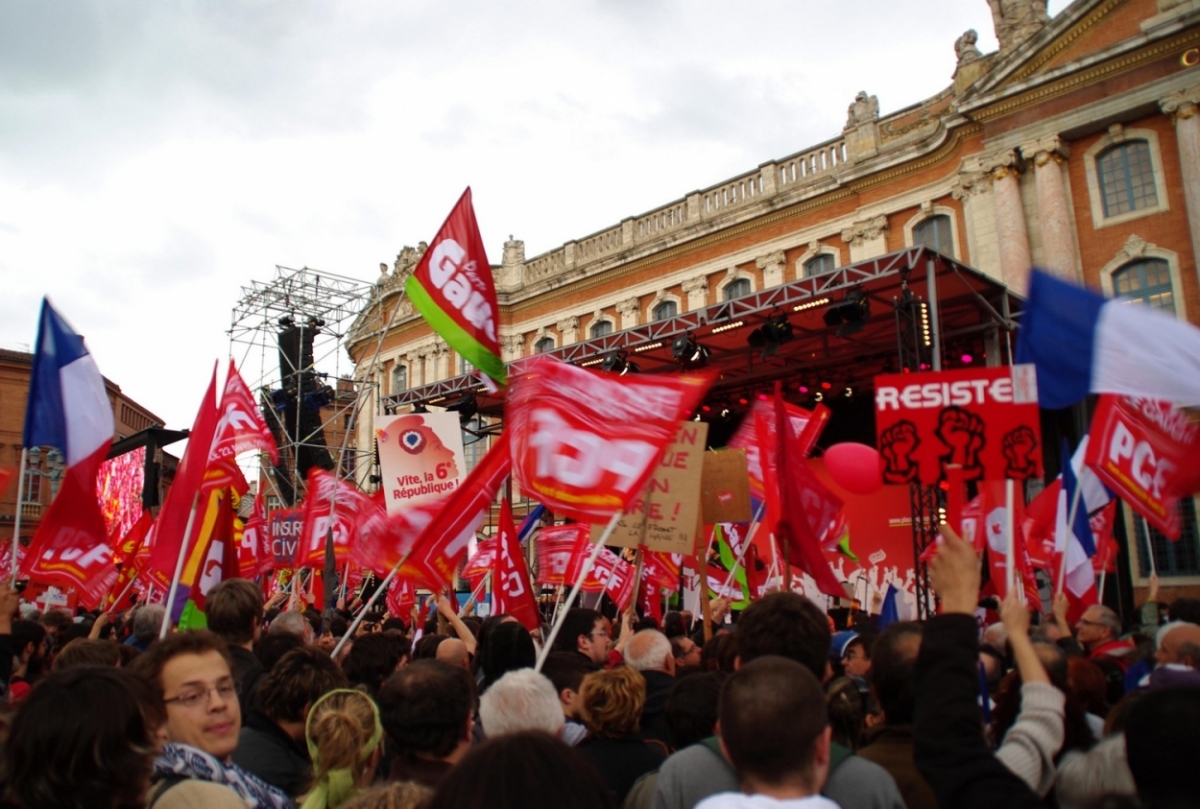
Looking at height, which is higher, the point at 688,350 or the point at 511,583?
the point at 688,350

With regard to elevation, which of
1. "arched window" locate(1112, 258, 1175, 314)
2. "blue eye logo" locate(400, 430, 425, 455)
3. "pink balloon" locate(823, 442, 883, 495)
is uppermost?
"arched window" locate(1112, 258, 1175, 314)

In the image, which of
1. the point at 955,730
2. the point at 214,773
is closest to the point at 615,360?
the point at 214,773

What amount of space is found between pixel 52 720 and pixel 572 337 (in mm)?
29840

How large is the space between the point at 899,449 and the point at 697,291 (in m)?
23.4

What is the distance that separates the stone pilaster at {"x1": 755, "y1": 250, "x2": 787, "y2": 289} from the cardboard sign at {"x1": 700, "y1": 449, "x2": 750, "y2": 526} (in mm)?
18222

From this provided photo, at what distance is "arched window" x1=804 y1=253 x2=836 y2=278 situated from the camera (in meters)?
24.7

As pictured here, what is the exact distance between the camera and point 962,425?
4.66 meters

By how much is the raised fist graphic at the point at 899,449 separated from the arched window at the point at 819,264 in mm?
20683

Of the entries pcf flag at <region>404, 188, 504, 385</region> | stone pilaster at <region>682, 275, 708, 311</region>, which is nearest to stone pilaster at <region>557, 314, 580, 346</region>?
stone pilaster at <region>682, 275, 708, 311</region>

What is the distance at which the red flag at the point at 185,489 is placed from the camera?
6441mm

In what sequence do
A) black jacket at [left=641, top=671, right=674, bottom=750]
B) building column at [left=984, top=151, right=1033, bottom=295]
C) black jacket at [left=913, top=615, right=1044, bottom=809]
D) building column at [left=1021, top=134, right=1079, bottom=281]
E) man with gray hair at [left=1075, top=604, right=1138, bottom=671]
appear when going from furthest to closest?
building column at [left=984, top=151, right=1033, bottom=295] → building column at [left=1021, top=134, right=1079, bottom=281] → man with gray hair at [left=1075, top=604, right=1138, bottom=671] → black jacket at [left=641, top=671, right=674, bottom=750] → black jacket at [left=913, top=615, right=1044, bottom=809]

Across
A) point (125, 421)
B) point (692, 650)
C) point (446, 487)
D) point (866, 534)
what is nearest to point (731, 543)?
point (446, 487)

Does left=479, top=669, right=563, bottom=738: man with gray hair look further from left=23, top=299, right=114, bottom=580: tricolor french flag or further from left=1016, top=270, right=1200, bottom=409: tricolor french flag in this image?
left=23, top=299, right=114, bottom=580: tricolor french flag

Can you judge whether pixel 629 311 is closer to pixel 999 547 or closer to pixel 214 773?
pixel 999 547
